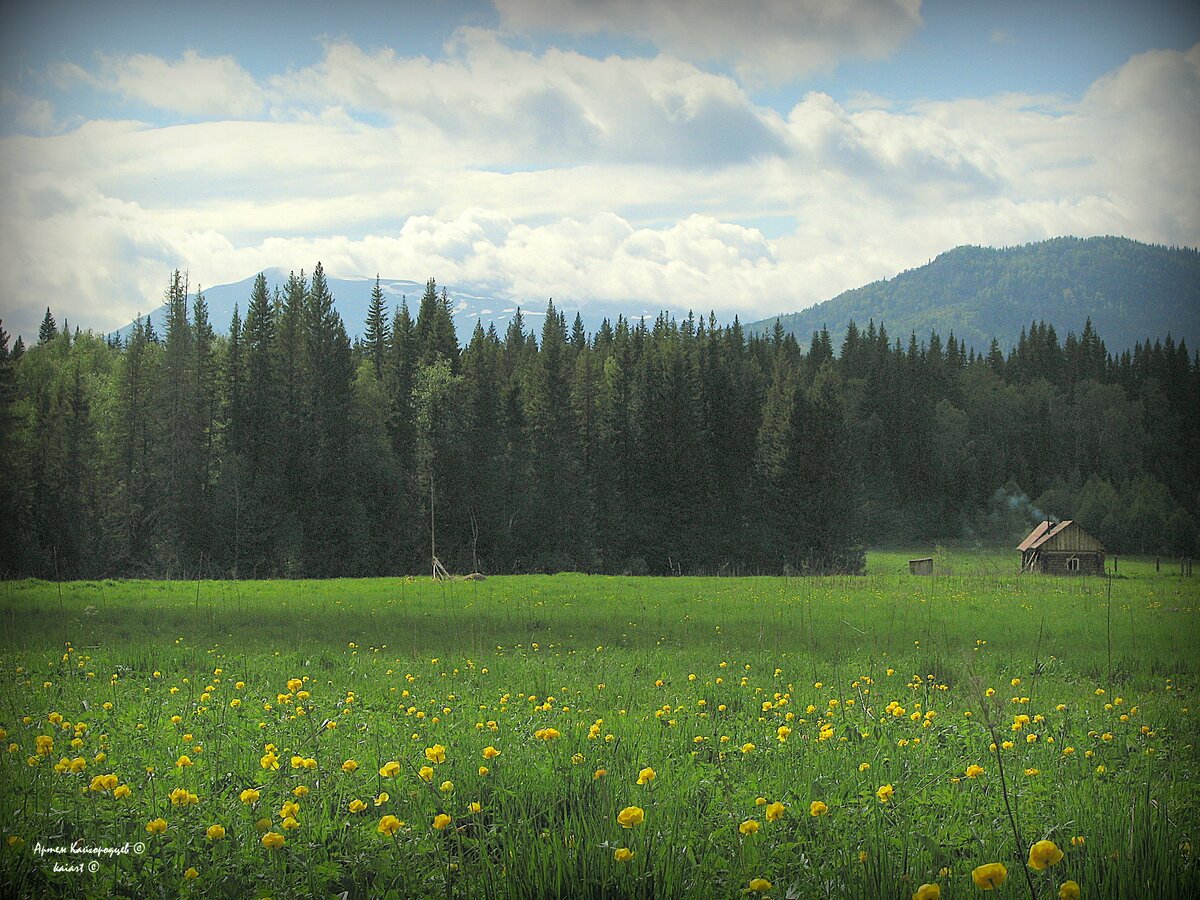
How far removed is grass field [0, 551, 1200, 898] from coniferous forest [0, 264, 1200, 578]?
26.5 metres

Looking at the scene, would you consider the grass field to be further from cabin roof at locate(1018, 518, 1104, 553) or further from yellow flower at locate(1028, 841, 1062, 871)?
cabin roof at locate(1018, 518, 1104, 553)

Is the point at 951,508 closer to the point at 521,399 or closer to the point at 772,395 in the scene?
the point at 772,395

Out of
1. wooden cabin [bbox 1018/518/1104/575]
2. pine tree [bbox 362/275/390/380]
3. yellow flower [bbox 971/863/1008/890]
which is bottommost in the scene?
wooden cabin [bbox 1018/518/1104/575]

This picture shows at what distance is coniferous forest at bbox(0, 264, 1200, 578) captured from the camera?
4969 cm

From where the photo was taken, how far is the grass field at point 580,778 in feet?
12.0

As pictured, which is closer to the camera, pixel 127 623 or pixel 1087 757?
pixel 1087 757

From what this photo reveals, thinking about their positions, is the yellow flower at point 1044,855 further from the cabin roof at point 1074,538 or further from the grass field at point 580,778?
the cabin roof at point 1074,538

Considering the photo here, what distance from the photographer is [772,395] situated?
233 ft

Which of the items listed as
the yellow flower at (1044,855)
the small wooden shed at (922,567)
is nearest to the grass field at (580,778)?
the yellow flower at (1044,855)

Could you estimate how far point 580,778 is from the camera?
4.79m

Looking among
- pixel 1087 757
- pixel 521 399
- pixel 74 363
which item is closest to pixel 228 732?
pixel 1087 757

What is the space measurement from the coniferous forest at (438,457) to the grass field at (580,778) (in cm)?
2654

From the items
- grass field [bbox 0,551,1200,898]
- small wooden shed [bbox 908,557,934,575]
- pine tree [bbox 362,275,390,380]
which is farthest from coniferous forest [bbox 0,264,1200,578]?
grass field [bbox 0,551,1200,898]

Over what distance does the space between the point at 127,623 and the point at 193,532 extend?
118 feet
